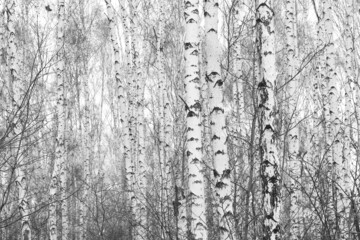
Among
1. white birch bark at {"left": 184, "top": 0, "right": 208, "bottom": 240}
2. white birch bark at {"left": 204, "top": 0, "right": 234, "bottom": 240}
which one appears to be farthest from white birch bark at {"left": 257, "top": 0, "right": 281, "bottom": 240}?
Answer: white birch bark at {"left": 184, "top": 0, "right": 208, "bottom": 240}

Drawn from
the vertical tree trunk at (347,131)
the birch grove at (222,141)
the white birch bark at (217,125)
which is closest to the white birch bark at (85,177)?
the birch grove at (222,141)

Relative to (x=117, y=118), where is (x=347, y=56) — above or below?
below

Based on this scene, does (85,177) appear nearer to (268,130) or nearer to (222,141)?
(222,141)

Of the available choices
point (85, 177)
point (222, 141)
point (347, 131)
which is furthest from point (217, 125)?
point (85, 177)

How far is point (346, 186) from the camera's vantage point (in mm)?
7344

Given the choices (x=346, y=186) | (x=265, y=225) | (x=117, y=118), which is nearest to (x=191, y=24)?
(x=265, y=225)

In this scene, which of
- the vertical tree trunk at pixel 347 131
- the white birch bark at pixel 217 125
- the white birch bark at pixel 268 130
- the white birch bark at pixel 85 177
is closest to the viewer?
the white birch bark at pixel 268 130

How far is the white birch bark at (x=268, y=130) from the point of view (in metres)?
3.81

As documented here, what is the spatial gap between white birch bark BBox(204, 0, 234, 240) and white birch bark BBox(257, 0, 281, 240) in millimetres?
1181

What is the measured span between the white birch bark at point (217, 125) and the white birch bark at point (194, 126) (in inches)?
8.7

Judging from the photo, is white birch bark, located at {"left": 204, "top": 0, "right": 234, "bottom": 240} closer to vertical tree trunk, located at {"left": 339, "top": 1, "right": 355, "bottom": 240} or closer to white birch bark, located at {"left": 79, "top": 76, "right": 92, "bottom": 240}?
vertical tree trunk, located at {"left": 339, "top": 1, "right": 355, "bottom": 240}

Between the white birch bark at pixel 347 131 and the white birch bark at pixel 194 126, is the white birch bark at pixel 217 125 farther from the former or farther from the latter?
the white birch bark at pixel 347 131

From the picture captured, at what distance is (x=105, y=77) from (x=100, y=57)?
1.22 m

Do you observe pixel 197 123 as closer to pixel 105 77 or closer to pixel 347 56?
pixel 347 56
